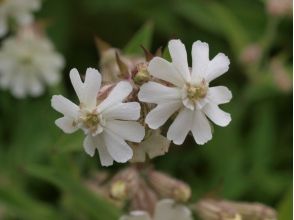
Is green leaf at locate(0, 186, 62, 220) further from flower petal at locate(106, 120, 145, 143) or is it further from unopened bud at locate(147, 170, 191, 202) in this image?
flower petal at locate(106, 120, 145, 143)

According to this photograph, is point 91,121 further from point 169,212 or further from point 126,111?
point 169,212

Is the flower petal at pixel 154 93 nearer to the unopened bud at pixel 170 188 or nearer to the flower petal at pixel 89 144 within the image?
the flower petal at pixel 89 144

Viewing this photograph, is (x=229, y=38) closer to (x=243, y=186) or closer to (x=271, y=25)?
(x=271, y=25)

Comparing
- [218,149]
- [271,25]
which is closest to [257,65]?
[271,25]

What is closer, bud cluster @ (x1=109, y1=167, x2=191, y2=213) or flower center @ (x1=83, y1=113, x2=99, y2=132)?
flower center @ (x1=83, y1=113, x2=99, y2=132)

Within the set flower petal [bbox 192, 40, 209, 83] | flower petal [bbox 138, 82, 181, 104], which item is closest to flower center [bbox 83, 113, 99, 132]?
flower petal [bbox 138, 82, 181, 104]

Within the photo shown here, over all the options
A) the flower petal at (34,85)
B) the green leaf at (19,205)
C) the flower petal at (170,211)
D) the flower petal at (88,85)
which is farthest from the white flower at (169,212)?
the flower petal at (34,85)

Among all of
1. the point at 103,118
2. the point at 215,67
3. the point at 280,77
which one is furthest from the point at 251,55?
the point at 103,118

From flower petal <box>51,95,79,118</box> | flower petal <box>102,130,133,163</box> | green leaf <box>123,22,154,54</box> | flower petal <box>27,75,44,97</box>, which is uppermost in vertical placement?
flower petal <box>27,75,44,97</box>
